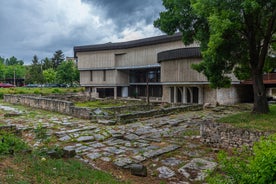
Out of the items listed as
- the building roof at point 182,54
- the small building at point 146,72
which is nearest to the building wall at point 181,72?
the small building at point 146,72

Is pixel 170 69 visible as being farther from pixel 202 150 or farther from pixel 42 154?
pixel 42 154

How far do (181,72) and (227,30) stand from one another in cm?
1289

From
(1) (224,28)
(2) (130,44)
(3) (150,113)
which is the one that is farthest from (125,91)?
(1) (224,28)

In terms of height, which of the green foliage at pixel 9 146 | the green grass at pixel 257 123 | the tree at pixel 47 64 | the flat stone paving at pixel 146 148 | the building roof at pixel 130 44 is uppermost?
the tree at pixel 47 64

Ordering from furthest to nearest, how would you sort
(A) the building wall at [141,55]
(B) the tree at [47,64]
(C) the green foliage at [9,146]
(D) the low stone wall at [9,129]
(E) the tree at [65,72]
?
(B) the tree at [47,64] < (E) the tree at [65,72] < (A) the building wall at [141,55] < (D) the low stone wall at [9,129] < (C) the green foliage at [9,146]

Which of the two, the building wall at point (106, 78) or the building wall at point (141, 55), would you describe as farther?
the building wall at point (106, 78)

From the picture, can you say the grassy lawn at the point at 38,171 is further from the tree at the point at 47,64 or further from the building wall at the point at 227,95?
the tree at the point at 47,64

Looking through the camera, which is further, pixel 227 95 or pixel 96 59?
pixel 96 59

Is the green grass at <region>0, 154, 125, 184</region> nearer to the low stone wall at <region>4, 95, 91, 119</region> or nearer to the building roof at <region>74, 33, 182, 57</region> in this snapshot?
the low stone wall at <region>4, 95, 91, 119</region>

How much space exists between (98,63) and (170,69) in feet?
47.1

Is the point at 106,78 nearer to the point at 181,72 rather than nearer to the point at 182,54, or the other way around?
the point at 181,72

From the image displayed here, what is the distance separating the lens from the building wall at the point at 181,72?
64.0 ft

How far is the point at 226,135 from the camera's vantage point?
7211 millimetres

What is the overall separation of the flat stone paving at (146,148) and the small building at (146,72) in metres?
11.0
